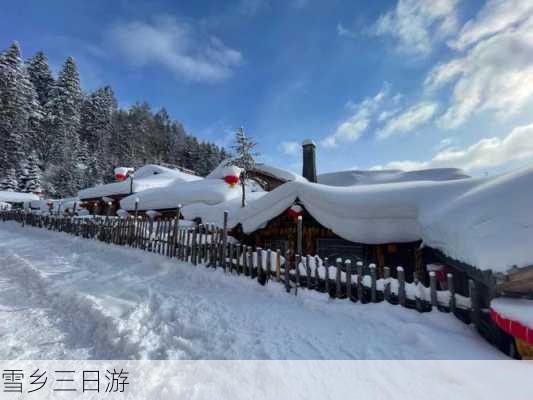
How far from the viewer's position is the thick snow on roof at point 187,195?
16562 mm

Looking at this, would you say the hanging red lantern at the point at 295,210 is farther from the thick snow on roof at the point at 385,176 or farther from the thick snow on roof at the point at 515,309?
the thick snow on roof at the point at 385,176

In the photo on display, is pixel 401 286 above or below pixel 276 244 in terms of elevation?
below

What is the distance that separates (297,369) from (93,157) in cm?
5441

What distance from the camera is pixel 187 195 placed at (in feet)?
56.4

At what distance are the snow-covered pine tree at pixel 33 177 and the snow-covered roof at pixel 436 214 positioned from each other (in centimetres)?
4255

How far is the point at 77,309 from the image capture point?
4.61 m

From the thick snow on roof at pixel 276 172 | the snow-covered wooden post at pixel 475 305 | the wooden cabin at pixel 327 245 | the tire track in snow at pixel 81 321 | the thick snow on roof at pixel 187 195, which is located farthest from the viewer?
the thick snow on roof at pixel 276 172

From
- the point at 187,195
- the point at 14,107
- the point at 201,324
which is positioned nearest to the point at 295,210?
the point at 201,324

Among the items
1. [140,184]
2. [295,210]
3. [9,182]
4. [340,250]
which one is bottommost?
[340,250]

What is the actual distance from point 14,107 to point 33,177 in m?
9.58

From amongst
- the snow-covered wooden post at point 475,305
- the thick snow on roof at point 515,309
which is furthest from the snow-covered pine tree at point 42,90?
the thick snow on roof at point 515,309

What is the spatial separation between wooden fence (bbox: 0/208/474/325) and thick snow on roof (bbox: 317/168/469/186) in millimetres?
8802

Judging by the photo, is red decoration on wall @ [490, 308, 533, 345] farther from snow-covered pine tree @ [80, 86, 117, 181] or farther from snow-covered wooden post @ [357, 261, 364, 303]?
snow-covered pine tree @ [80, 86, 117, 181]

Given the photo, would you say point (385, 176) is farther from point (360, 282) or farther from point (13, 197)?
point (13, 197)
